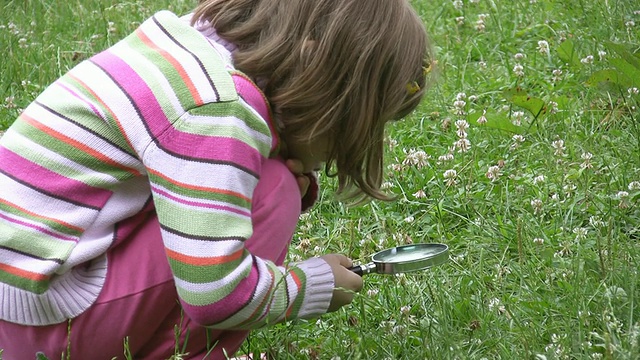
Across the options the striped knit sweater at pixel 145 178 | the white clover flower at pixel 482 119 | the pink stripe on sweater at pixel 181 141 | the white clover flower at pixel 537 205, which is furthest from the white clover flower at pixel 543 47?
the pink stripe on sweater at pixel 181 141

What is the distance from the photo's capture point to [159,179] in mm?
1932

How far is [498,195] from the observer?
3066 millimetres

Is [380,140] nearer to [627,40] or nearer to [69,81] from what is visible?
[69,81]

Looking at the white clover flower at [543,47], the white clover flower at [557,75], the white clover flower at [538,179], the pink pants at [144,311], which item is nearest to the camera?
the pink pants at [144,311]

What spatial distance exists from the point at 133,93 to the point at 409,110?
609 millimetres

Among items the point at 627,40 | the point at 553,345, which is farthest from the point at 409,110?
the point at 627,40

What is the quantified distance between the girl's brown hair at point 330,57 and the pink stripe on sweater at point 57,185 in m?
0.37

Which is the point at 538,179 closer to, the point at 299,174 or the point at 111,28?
the point at 299,174

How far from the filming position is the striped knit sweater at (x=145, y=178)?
1916mm

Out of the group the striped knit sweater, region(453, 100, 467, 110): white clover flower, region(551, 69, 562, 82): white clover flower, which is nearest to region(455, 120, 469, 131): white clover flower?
region(453, 100, 467, 110): white clover flower

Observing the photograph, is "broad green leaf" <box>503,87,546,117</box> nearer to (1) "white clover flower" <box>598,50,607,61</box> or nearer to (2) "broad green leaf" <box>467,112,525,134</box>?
(2) "broad green leaf" <box>467,112,525,134</box>

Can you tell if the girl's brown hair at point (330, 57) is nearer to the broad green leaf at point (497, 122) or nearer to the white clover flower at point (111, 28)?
the broad green leaf at point (497, 122)

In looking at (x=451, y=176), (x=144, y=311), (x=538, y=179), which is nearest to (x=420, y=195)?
(x=451, y=176)

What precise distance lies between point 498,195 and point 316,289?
3.41ft
